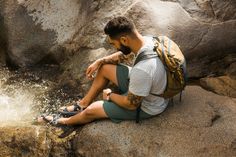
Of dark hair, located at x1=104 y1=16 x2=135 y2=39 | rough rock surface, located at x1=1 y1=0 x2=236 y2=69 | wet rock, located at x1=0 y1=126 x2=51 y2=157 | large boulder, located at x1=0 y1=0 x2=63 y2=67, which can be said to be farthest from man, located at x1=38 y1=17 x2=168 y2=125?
large boulder, located at x1=0 y1=0 x2=63 y2=67

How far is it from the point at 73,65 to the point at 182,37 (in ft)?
5.46

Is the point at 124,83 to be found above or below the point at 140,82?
below

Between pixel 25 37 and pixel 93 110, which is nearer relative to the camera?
pixel 93 110

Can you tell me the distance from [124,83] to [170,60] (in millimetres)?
810

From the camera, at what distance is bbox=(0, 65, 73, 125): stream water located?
633 cm

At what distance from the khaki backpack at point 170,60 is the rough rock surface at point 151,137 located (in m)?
0.49

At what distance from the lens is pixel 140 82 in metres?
5.12

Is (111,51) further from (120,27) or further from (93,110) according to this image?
(120,27)

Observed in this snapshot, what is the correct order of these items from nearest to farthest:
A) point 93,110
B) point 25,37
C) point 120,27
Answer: point 120,27 < point 93,110 < point 25,37

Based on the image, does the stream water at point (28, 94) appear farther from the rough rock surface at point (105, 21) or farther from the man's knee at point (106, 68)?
the man's knee at point (106, 68)

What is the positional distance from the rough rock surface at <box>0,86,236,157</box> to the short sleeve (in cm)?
55

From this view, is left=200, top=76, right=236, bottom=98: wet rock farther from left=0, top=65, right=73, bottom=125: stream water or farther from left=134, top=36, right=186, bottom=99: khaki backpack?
left=0, top=65, right=73, bottom=125: stream water

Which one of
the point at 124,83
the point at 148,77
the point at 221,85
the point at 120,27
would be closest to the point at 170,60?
the point at 148,77

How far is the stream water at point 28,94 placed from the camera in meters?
6.33
